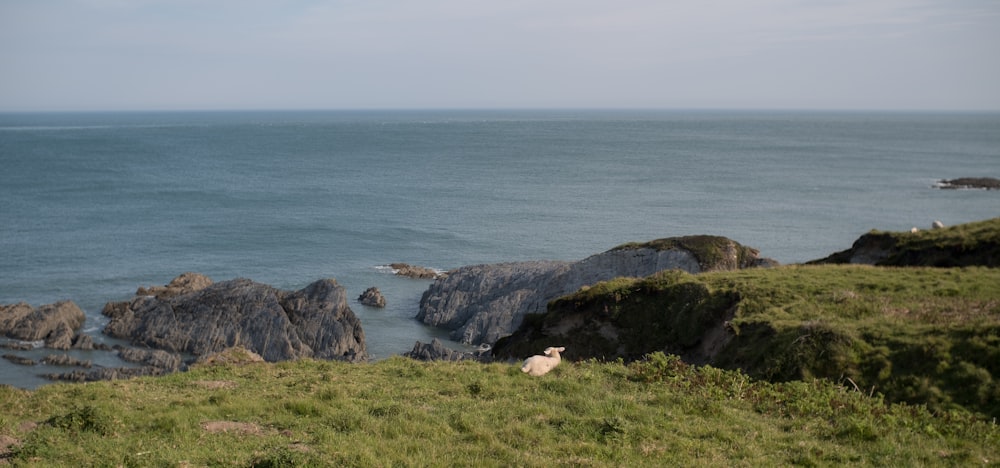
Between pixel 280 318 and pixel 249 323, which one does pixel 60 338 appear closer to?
pixel 249 323

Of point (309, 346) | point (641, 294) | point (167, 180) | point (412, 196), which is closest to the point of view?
point (641, 294)

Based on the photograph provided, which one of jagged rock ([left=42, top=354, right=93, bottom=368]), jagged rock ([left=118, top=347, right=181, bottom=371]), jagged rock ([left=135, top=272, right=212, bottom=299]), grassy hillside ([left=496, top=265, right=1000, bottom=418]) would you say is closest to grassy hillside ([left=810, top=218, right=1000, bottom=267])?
grassy hillside ([left=496, top=265, right=1000, bottom=418])

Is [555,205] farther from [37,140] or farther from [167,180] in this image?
[37,140]

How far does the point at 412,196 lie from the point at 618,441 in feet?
289

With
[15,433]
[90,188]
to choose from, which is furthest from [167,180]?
[15,433]

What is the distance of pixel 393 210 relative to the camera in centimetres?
8831

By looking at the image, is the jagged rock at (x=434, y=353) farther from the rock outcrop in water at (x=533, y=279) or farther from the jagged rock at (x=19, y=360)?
the jagged rock at (x=19, y=360)

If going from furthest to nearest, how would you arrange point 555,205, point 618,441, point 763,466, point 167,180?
point 167,180 < point 555,205 < point 618,441 < point 763,466

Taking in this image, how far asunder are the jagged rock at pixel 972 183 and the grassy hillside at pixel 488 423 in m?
109

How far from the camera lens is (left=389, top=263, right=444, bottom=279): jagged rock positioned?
59719mm

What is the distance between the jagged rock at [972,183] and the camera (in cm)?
10725

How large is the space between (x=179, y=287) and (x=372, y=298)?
42.6 ft

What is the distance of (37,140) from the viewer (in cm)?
19588

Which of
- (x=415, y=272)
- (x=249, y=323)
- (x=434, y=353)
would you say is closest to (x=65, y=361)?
(x=249, y=323)
